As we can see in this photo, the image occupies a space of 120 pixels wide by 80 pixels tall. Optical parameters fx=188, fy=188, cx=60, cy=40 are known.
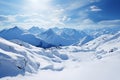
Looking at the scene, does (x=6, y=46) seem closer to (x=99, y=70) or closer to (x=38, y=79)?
(x=38, y=79)

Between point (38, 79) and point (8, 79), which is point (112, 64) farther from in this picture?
point (8, 79)

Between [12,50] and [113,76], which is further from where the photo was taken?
[12,50]

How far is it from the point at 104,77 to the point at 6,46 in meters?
58.6

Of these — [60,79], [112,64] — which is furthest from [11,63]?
[112,64]

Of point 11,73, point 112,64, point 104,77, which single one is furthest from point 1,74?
point 112,64

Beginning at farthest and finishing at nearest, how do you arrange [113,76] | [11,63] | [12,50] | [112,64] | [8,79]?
[12,50], [112,64], [11,63], [113,76], [8,79]

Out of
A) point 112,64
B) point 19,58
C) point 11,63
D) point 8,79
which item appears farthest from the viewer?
point 112,64

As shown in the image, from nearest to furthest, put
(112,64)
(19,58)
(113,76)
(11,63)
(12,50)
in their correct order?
(113,76), (11,63), (19,58), (112,64), (12,50)

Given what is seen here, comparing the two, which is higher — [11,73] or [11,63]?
[11,63]

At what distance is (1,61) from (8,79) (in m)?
12.3

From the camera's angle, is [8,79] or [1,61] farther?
[1,61]

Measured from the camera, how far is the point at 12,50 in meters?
106

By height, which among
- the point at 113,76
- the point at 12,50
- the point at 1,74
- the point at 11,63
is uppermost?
the point at 12,50

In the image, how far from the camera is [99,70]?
92.1m
